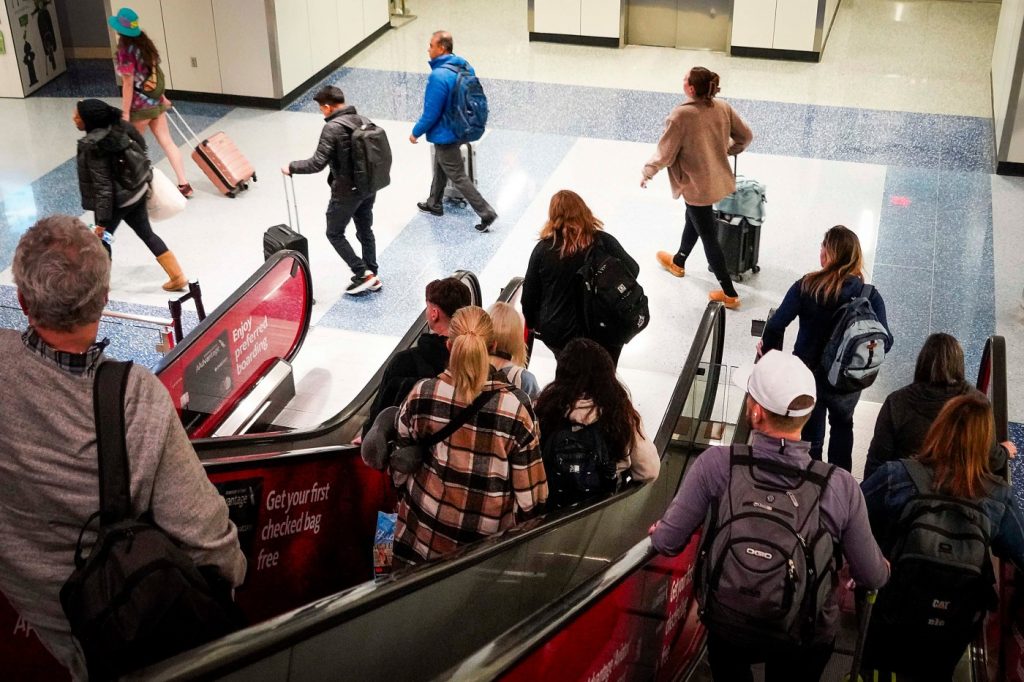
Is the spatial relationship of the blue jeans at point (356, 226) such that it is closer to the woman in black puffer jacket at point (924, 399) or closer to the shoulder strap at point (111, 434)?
the woman in black puffer jacket at point (924, 399)

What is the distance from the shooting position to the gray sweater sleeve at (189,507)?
8.30 feet

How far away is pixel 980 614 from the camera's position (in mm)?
3971

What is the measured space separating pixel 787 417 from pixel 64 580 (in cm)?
199

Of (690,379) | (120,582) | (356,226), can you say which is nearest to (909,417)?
(690,379)

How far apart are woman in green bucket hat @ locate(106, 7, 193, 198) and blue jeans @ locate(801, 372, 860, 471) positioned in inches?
256

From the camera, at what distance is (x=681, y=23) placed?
14.8 meters

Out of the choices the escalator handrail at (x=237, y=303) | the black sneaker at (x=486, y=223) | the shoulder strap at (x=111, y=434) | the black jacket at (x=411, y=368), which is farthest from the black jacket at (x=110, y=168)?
the shoulder strap at (x=111, y=434)

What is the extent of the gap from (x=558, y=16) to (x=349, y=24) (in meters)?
2.79

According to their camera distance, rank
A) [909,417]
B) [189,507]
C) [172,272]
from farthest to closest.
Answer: [172,272] → [909,417] → [189,507]

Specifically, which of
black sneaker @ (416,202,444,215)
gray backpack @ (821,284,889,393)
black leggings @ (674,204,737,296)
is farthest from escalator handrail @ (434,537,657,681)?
black sneaker @ (416,202,444,215)

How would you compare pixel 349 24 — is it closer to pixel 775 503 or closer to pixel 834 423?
pixel 834 423

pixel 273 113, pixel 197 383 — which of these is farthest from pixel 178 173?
pixel 197 383

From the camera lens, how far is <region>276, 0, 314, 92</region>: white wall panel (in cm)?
1225

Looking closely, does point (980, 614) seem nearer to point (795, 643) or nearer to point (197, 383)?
point (795, 643)
